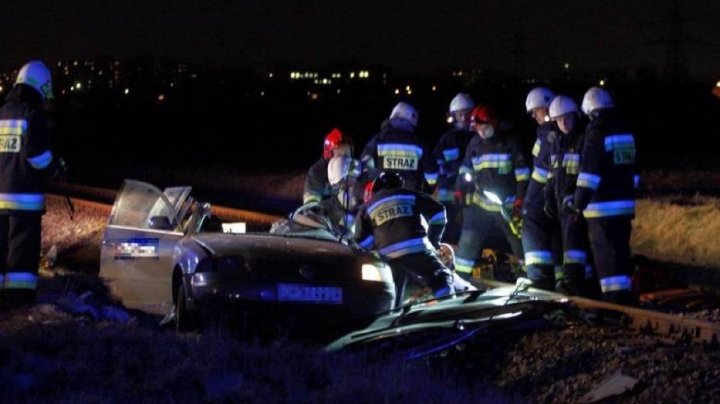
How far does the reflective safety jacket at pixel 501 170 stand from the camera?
1161 centimetres

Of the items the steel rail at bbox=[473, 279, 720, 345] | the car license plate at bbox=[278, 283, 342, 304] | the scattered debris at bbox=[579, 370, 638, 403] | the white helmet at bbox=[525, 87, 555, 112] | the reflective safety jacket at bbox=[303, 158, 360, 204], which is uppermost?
the white helmet at bbox=[525, 87, 555, 112]

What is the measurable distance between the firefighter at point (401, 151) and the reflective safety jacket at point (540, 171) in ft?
5.03

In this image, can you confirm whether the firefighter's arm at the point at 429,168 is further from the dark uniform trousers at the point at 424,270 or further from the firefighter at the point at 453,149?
the dark uniform trousers at the point at 424,270

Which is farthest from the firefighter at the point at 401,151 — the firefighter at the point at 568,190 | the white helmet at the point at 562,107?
the white helmet at the point at 562,107

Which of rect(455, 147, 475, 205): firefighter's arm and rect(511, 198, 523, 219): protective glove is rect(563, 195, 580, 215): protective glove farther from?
rect(455, 147, 475, 205): firefighter's arm

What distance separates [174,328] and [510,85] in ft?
201

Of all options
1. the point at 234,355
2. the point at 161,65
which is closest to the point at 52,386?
the point at 234,355

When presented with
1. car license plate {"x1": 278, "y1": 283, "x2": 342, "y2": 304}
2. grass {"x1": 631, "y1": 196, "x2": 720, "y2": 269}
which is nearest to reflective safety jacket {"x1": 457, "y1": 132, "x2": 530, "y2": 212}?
car license plate {"x1": 278, "y1": 283, "x2": 342, "y2": 304}

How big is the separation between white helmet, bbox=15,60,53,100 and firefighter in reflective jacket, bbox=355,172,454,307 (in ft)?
8.85

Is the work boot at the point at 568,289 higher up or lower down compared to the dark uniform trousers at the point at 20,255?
lower down

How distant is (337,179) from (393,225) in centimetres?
195

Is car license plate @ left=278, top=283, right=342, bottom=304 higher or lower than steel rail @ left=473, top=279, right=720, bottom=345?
higher

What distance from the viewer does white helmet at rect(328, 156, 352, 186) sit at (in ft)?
36.4

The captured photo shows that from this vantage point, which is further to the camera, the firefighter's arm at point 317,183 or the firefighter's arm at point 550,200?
the firefighter's arm at point 317,183
